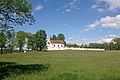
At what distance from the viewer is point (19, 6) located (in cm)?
2516

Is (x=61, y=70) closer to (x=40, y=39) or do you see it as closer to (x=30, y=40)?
(x=30, y=40)

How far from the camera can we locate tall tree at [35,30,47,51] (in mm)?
133363

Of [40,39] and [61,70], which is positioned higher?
[40,39]

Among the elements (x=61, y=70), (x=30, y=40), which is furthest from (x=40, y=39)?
(x=61, y=70)

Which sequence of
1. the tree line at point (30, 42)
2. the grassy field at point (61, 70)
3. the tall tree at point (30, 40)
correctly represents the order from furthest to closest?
the tall tree at point (30, 40)
the tree line at point (30, 42)
the grassy field at point (61, 70)

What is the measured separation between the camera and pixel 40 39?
134625 mm

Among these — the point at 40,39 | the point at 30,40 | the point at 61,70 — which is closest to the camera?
the point at 61,70

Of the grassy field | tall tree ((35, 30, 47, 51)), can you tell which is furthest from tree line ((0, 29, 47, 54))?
the grassy field

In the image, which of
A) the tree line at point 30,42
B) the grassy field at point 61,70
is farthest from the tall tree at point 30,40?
the grassy field at point 61,70

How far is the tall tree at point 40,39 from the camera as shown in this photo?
438 feet

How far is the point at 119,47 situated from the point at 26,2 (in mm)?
141714

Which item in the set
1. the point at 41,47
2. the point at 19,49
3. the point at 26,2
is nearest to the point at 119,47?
the point at 41,47

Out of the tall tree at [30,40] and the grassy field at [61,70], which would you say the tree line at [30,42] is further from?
the grassy field at [61,70]

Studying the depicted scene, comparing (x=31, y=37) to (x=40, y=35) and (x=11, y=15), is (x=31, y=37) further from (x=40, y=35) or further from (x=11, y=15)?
(x=11, y=15)
